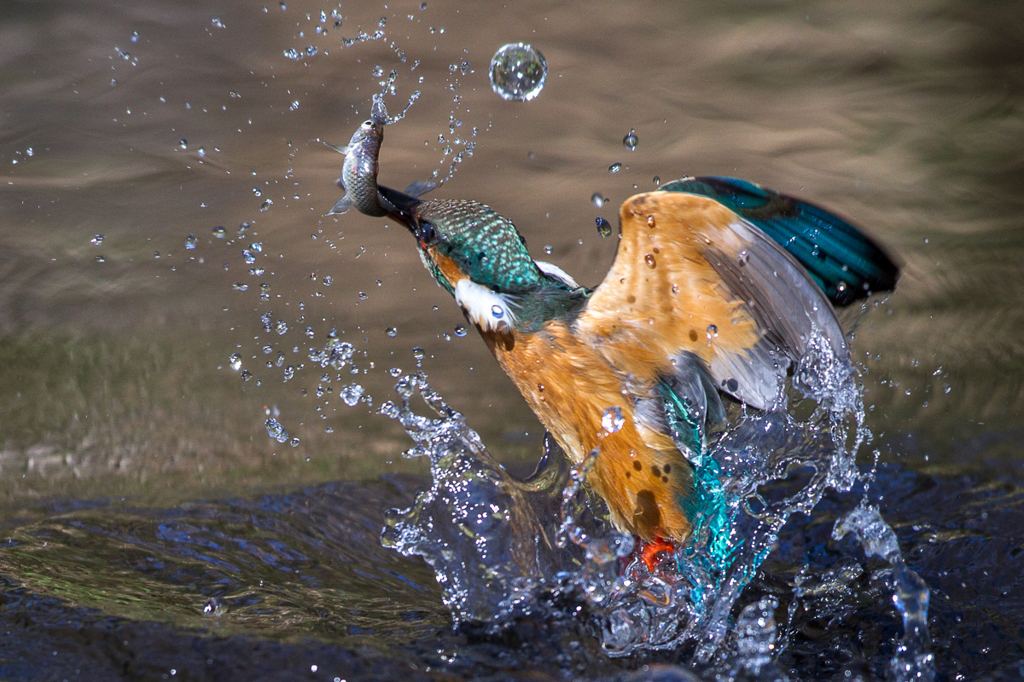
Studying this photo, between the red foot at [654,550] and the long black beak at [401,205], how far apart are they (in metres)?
0.89

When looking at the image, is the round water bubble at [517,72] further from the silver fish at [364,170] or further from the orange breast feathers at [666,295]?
the orange breast feathers at [666,295]

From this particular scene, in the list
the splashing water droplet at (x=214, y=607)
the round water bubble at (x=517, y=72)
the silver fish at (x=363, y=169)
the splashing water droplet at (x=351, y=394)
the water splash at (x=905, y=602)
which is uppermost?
the round water bubble at (x=517, y=72)

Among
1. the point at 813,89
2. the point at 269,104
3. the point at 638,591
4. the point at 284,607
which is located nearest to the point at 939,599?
the point at 638,591

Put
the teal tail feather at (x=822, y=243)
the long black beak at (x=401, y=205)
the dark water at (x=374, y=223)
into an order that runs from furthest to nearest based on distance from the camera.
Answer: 1. the dark water at (x=374, y=223)
2. the long black beak at (x=401, y=205)
3. the teal tail feather at (x=822, y=243)

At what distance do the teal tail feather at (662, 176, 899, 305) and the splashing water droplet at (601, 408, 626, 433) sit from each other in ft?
1.56

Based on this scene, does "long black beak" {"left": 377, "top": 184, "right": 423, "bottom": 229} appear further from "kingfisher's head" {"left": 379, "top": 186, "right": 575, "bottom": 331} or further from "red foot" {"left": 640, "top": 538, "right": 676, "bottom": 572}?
"red foot" {"left": 640, "top": 538, "right": 676, "bottom": 572}

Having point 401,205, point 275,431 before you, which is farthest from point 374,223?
point 401,205

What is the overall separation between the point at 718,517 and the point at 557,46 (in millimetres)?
2231

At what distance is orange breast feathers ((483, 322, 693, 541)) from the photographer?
6.31 feet

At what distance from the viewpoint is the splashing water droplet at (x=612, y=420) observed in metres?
1.90

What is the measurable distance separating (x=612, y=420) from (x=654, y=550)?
1.12 ft

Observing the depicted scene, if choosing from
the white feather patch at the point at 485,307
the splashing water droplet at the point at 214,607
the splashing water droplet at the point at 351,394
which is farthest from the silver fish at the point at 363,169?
the splashing water droplet at the point at 351,394

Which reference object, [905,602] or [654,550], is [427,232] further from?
[905,602]

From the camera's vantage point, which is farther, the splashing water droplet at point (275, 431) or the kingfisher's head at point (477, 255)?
the splashing water droplet at point (275, 431)
